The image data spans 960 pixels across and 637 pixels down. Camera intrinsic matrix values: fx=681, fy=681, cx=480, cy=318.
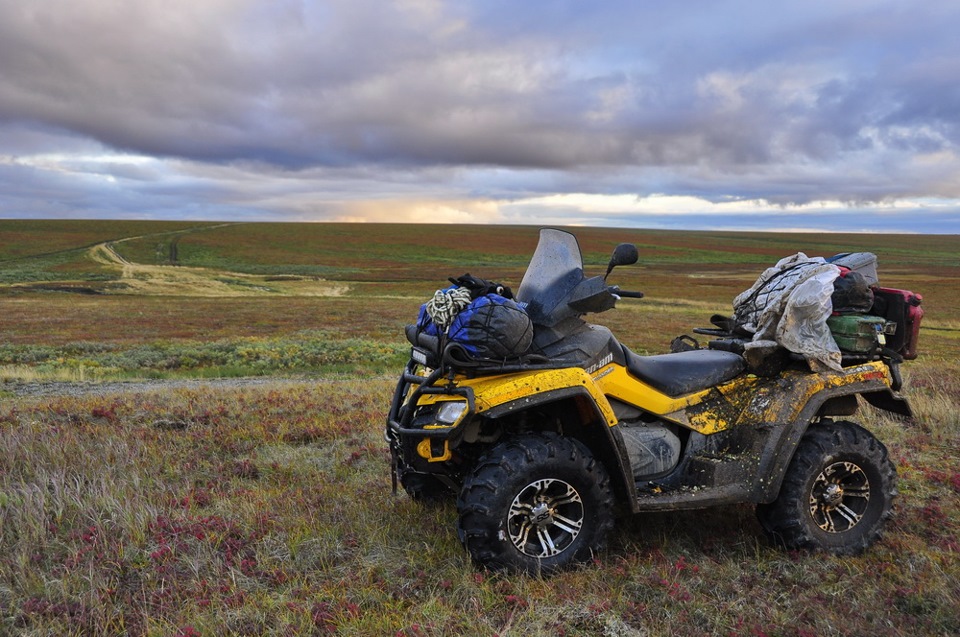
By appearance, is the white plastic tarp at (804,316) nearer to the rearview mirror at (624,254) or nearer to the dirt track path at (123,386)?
the rearview mirror at (624,254)

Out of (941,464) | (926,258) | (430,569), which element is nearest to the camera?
(430,569)

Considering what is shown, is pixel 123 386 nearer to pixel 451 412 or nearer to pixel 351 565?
pixel 351 565

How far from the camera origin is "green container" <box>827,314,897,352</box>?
4863 millimetres

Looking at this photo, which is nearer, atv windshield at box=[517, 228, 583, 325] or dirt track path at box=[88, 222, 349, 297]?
atv windshield at box=[517, 228, 583, 325]

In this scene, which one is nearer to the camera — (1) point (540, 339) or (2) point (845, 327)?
(1) point (540, 339)

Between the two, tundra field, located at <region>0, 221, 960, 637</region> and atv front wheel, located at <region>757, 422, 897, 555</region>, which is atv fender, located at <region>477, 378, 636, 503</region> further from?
atv front wheel, located at <region>757, 422, 897, 555</region>

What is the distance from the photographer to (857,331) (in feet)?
15.9

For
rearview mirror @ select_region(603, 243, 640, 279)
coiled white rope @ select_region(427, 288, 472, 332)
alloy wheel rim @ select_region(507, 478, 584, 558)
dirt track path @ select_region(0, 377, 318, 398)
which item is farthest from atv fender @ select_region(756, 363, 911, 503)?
dirt track path @ select_region(0, 377, 318, 398)

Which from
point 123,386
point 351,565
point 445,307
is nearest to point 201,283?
point 123,386

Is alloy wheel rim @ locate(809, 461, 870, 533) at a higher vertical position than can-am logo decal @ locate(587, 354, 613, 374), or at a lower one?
lower

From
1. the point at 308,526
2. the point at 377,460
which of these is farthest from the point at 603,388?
the point at 377,460

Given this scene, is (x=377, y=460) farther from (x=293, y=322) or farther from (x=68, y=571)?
(x=293, y=322)

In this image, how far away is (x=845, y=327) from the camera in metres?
4.90

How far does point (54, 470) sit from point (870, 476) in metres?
6.44
